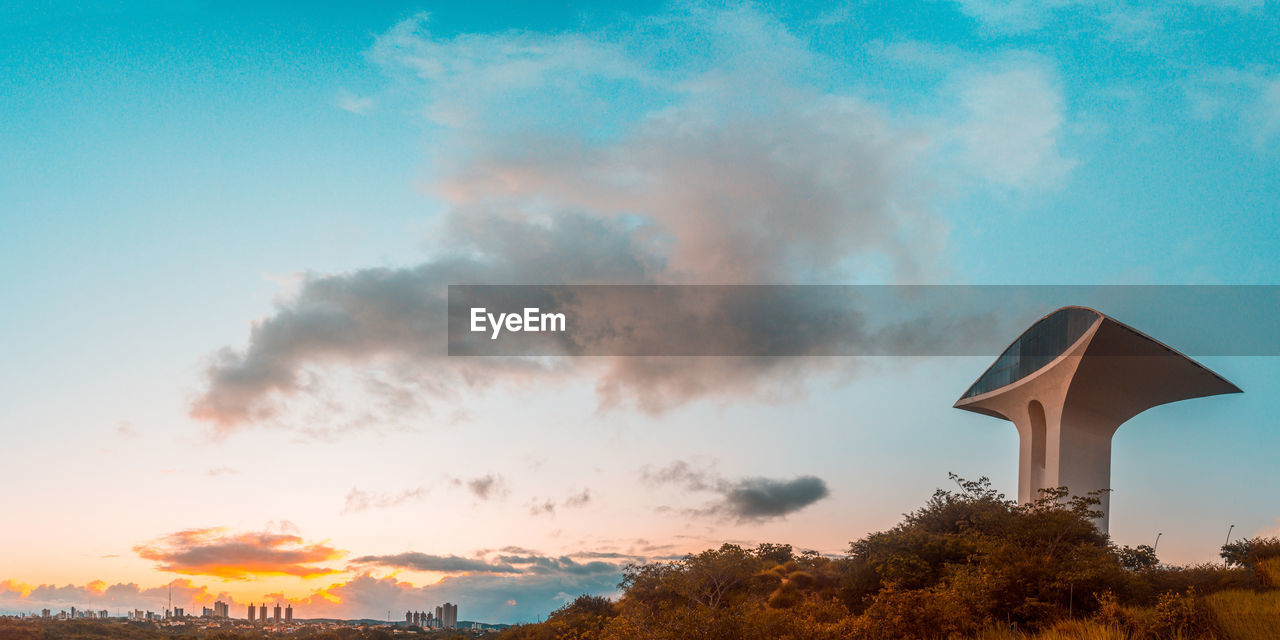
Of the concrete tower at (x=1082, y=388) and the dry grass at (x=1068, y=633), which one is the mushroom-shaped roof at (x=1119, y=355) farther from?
the dry grass at (x=1068, y=633)

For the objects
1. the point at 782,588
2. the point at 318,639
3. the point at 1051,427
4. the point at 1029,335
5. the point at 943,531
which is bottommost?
the point at 318,639

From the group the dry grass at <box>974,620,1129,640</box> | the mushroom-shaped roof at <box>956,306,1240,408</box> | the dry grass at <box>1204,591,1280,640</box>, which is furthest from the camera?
the mushroom-shaped roof at <box>956,306,1240,408</box>

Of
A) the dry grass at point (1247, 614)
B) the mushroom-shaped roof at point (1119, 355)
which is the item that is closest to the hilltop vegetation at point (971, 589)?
the dry grass at point (1247, 614)

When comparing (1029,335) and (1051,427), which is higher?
(1029,335)

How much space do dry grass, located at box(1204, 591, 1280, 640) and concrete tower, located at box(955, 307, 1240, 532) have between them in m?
17.1

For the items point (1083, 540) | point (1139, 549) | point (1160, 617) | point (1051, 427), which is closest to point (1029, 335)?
point (1051, 427)

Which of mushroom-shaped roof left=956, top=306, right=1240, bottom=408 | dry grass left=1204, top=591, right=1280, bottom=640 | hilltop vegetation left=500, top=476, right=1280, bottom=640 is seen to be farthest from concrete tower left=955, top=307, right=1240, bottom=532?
dry grass left=1204, top=591, right=1280, bottom=640

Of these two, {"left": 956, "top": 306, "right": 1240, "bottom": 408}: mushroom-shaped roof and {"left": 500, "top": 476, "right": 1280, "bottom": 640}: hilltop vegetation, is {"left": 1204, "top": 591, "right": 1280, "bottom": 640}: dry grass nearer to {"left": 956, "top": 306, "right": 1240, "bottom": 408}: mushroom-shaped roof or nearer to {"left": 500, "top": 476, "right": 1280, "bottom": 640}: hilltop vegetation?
{"left": 500, "top": 476, "right": 1280, "bottom": 640}: hilltop vegetation

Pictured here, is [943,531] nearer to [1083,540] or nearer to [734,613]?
[1083,540]

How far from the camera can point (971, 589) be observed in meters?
20.2

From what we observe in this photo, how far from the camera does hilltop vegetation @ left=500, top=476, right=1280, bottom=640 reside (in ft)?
57.2

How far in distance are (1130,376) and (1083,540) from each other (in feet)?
45.8

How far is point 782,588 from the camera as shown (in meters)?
31.3

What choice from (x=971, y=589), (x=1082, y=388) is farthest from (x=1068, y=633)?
(x=1082, y=388)
